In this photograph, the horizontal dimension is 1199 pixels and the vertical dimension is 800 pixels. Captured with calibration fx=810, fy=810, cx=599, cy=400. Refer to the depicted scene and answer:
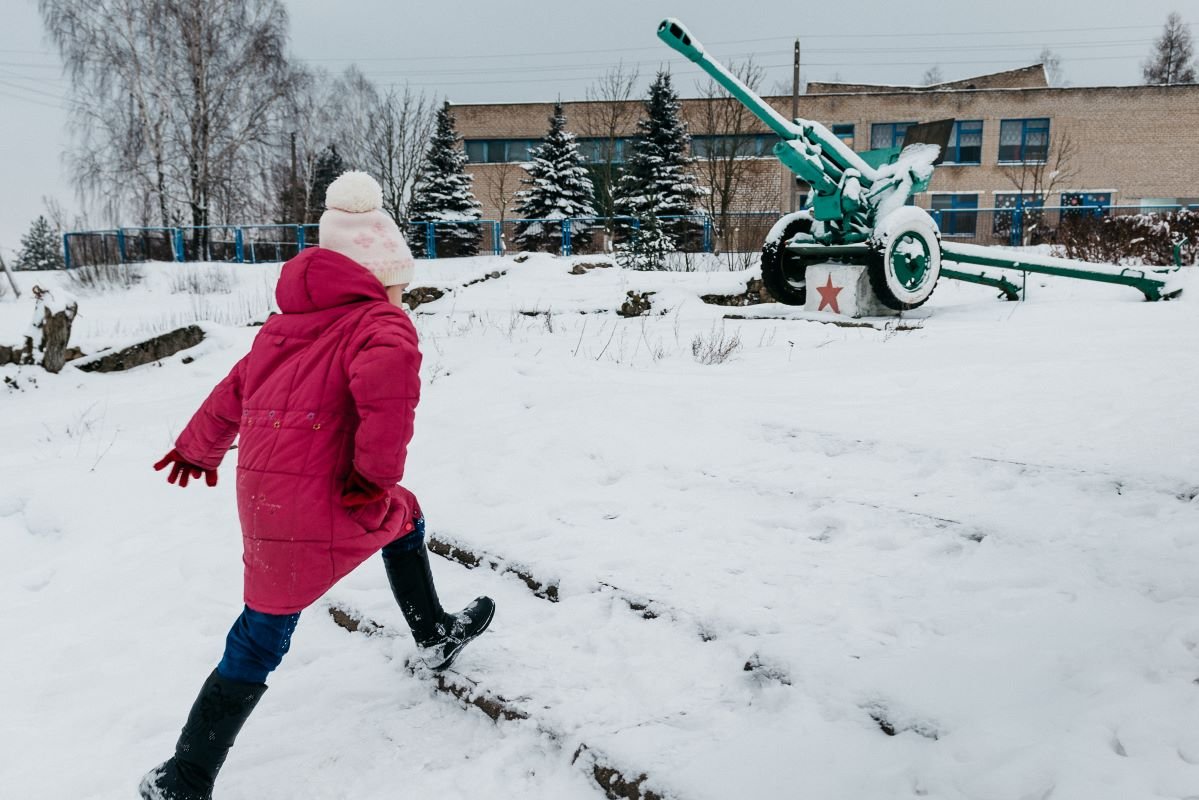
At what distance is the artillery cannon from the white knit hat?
6004 millimetres

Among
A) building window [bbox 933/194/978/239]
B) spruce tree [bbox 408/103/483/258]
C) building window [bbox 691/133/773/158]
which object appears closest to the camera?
A: building window [bbox 691/133/773/158]

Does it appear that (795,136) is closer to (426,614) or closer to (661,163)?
(426,614)

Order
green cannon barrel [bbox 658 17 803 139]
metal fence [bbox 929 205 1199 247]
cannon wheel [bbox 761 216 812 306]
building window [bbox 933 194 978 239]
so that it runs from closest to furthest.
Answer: green cannon barrel [bbox 658 17 803 139] → cannon wheel [bbox 761 216 812 306] → metal fence [bbox 929 205 1199 247] → building window [bbox 933 194 978 239]

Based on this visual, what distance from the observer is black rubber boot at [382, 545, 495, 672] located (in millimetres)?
2148

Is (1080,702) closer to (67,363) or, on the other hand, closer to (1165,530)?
(1165,530)

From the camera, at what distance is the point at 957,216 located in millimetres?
27906

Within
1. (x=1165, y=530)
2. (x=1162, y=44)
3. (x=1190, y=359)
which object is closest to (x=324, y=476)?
(x=1165, y=530)

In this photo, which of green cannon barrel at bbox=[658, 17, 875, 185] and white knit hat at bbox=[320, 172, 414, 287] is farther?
green cannon barrel at bbox=[658, 17, 875, 185]

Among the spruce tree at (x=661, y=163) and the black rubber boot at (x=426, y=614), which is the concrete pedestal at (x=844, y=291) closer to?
the black rubber boot at (x=426, y=614)

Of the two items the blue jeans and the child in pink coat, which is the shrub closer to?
the child in pink coat

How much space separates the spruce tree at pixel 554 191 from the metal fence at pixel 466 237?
6 cm

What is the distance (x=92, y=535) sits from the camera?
3482mm

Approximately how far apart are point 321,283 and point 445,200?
25194 millimetres

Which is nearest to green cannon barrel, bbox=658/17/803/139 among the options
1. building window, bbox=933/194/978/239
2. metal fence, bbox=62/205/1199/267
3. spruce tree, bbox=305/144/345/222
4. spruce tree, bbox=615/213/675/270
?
spruce tree, bbox=615/213/675/270
